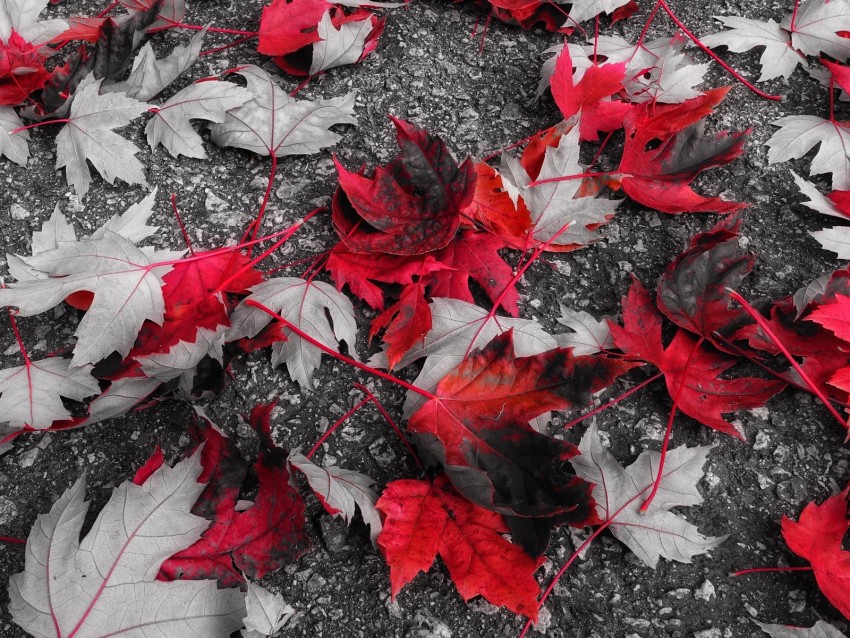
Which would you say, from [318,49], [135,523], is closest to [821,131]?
[318,49]

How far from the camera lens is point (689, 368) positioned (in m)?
1.28

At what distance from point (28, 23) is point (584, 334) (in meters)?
1.45

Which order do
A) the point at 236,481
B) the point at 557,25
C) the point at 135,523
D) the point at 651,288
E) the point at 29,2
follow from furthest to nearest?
the point at 557,25 < the point at 29,2 < the point at 651,288 < the point at 236,481 < the point at 135,523

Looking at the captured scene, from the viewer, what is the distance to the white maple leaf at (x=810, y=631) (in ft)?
3.44

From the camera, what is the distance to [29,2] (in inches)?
61.0

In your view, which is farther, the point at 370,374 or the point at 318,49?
the point at 318,49

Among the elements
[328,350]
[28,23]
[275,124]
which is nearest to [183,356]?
[328,350]

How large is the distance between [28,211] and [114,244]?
0.39m

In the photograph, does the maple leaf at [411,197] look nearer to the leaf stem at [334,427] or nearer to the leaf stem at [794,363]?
the leaf stem at [334,427]

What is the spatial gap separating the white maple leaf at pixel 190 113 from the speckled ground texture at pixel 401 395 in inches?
1.8

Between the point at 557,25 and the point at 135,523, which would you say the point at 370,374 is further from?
the point at 557,25

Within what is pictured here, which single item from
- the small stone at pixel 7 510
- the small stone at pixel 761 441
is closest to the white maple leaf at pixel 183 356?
the small stone at pixel 7 510

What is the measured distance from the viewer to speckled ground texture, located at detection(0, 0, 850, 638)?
1.10 metres

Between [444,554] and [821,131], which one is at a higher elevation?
[821,131]
